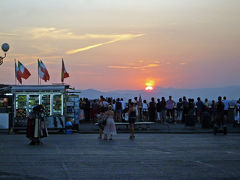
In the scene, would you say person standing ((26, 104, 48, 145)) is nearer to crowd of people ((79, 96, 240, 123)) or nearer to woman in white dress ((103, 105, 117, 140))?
woman in white dress ((103, 105, 117, 140))

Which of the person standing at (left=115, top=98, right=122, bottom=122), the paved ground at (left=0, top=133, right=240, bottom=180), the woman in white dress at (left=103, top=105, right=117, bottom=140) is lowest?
the paved ground at (left=0, top=133, right=240, bottom=180)

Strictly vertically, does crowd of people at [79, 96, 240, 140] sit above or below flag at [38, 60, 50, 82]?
below

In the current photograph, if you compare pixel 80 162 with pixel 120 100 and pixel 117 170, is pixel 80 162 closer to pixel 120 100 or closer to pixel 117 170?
pixel 117 170

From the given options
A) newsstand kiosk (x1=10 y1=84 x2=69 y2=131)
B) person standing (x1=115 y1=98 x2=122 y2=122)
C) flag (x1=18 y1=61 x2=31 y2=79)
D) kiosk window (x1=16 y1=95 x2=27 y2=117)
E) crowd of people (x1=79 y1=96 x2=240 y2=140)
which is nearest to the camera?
newsstand kiosk (x1=10 y1=84 x2=69 y2=131)

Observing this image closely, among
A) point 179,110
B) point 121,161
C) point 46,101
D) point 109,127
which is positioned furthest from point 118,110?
point 121,161

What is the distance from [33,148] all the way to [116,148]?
2926 millimetres

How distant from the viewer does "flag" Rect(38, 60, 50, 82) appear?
33.6 meters

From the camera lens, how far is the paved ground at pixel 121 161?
12.1m

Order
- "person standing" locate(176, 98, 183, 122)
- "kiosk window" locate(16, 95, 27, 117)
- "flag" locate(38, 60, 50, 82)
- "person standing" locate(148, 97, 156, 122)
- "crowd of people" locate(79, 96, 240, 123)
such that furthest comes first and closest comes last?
"person standing" locate(176, 98, 183, 122) → "person standing" locate(148, 97, 156, 122) → "crowd of people" locate(79, 96, 240, 123) → "flag" locate(38, 60, 50, 82) → "kiosk window" locate(16, 95, 27, 117)

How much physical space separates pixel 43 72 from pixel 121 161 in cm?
1983

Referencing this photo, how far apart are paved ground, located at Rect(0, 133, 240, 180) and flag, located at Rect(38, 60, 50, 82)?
13.5 m

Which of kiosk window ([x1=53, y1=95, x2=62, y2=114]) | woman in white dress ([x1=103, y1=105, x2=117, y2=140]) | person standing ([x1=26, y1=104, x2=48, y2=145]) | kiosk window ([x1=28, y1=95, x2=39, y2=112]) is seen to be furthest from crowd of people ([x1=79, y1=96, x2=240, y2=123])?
Answer: person standing ([x1=26, y1=104, x2=48, y2=145])

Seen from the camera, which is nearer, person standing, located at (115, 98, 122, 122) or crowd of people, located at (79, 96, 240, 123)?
crowd of people, located at (79, 96, 240, 123)

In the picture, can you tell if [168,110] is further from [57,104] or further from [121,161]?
[121,161]
